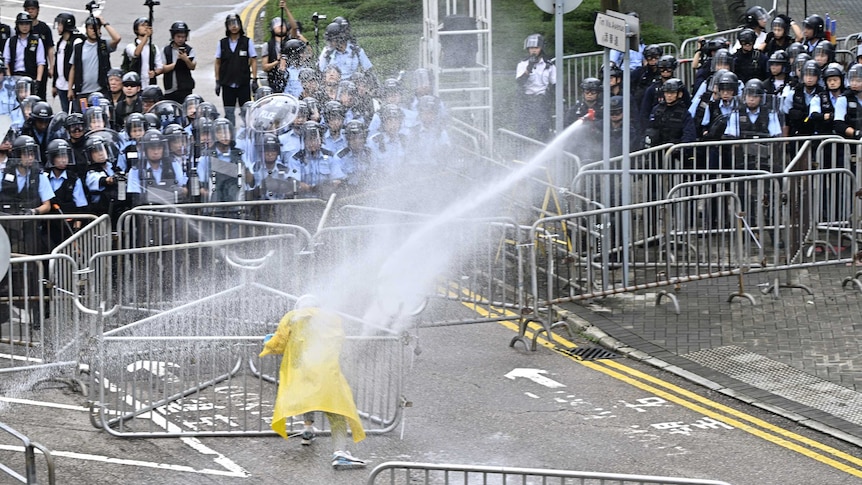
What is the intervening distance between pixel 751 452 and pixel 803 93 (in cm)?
761

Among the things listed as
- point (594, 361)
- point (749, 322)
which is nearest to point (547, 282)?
point (594, 361)

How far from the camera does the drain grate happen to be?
13.4m

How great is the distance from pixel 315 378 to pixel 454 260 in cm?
341

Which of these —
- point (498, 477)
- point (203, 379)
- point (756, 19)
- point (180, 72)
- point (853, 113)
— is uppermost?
point (756, 19)

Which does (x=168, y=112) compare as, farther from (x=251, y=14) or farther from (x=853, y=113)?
(x=251, y=14)

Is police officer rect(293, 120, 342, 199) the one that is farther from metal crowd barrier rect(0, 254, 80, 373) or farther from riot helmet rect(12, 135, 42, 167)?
metal crowd barrier rect(0, 254, 80, 373)

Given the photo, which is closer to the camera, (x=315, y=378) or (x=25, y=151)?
(x=315, y=378)

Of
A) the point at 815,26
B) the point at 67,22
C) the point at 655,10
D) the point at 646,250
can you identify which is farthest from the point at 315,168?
the point at 655,10

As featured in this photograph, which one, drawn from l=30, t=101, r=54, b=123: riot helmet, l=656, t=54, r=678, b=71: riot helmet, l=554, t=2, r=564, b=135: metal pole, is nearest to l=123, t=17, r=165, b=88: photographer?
l=30, t=101, r=54, b=123: riot helmet

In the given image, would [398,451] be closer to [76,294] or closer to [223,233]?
[76,294]

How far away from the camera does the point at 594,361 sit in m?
13.3

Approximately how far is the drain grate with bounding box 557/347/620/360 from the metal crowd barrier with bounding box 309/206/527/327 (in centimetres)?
61

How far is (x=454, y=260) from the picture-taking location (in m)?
13.8

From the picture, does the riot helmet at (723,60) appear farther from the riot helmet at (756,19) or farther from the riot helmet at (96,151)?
the riot helmet at (96,151)
